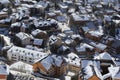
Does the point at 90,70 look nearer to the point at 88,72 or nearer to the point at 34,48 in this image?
the point at 88,72

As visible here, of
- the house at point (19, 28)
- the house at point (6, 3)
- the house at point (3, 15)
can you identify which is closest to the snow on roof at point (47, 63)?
the house at point (19, 28)

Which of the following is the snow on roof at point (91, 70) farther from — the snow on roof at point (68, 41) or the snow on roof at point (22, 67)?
the snow on roof at point (68, 41)

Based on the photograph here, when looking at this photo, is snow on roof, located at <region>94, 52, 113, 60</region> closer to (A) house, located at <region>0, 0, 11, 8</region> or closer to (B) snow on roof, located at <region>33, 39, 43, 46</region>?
(B) snow on roof, located at <region>33, 39, 43, 46</region>

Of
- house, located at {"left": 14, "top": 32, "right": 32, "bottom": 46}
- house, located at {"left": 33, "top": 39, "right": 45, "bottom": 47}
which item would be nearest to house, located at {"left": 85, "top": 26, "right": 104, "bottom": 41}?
house, located at {"left": 33, "top": 39, "right": 45, "bottom": 47}

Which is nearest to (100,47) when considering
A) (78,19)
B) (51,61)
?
(51,61)

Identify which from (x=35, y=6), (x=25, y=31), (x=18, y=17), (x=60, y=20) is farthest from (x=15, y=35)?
(x=35, y=6)

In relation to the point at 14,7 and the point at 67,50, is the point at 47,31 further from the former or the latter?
the point at 14,7

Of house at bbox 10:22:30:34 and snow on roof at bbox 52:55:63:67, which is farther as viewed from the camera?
house at bbox 10:22:30:34
